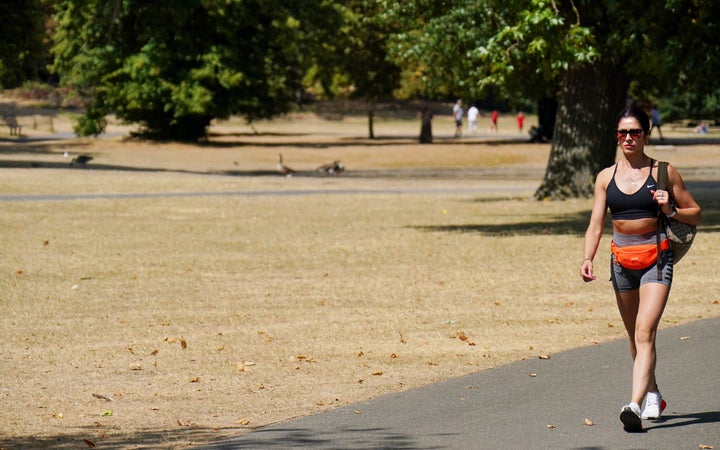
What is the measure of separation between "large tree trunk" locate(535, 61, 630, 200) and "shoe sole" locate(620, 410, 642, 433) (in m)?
18.7

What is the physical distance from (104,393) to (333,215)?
15.8 metres

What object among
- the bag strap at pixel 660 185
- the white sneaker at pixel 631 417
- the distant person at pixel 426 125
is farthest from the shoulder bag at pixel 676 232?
the distant person at pixel 426 125

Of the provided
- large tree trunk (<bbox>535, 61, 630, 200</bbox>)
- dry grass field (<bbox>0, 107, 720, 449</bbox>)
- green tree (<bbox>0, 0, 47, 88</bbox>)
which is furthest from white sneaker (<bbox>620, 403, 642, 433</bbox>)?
green tree (<bbox>0, 0, 47, 88</bbox>)

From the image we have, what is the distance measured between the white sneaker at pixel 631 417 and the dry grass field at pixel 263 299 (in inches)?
74.8

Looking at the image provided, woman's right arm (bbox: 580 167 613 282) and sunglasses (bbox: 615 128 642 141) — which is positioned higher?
sunglasses (bbox: 615 128 642 141)

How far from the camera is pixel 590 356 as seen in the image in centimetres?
981

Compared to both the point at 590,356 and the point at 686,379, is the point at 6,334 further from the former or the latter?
the point at 686,379

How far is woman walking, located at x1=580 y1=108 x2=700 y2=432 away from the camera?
7.36 metres

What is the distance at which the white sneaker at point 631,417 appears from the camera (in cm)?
716

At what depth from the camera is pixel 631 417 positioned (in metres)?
7.16

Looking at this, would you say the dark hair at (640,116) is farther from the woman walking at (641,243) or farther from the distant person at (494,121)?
the distant person at (494,121)

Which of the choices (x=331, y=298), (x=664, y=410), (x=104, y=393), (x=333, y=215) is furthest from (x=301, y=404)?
(x=333, y=215)

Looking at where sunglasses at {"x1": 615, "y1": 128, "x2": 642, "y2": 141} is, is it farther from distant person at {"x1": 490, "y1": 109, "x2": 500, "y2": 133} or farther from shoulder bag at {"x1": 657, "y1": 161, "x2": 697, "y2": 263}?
distant person at {"x1": 490, "y1": 109, "x2": 500, "y2": 133}

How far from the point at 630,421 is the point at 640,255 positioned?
93 cm
